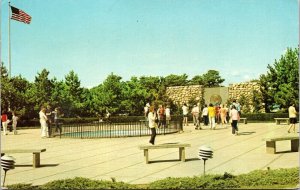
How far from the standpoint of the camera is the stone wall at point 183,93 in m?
49.8

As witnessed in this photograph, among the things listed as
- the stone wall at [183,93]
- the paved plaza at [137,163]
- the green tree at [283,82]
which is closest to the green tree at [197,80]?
the stone wall at [183,93]

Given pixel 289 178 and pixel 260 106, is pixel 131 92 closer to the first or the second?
pixel 260 106

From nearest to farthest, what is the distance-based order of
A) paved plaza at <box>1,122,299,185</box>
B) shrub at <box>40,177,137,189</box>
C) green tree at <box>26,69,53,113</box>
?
shrub at <box>40,177,137,189</box>
paved plaza at <box>1,122,299,185</box>
green tree at <box>26,69,53,113</box>

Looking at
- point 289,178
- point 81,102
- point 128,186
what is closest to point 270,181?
point 289,178

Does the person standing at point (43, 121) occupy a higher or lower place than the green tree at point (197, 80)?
lower

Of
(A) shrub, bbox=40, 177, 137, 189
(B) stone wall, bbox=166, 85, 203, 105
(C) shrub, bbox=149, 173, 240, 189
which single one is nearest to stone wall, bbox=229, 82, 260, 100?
(B) stone wall, bbox=166, 85, 203, 105

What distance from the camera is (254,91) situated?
1737 inches

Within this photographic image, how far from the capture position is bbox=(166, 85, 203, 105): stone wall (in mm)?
49812

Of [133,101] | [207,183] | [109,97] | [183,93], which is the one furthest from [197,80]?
[207,183]

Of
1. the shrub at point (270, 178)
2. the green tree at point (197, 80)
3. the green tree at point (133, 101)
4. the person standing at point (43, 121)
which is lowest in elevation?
the shrub at point (270, 178)

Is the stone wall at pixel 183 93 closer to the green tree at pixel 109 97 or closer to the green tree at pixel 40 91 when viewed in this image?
the green tree at pixel 109 97

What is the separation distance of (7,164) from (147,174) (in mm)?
3367

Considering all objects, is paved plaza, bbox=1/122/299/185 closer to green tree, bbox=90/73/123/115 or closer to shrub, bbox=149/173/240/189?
shrub, bbox=149/173/240/189

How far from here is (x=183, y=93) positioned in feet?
169
